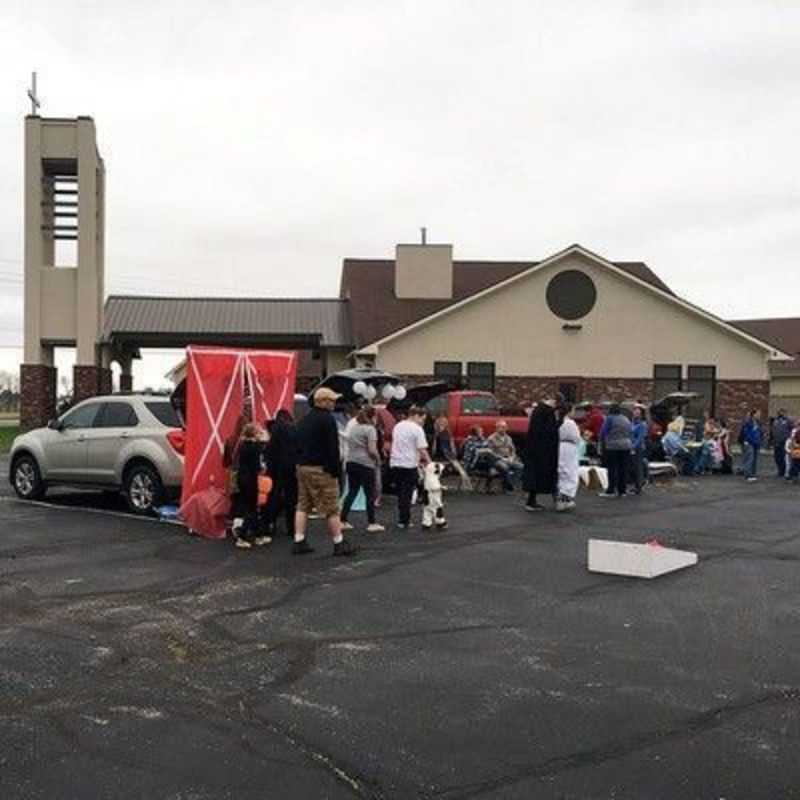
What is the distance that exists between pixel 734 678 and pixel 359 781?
9.30 ft

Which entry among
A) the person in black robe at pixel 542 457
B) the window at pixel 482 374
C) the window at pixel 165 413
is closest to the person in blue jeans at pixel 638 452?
the person in black robe at pixel 542 457

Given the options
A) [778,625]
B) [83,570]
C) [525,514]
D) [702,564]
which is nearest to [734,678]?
[778,625]

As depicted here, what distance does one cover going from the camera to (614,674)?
20.7 ft

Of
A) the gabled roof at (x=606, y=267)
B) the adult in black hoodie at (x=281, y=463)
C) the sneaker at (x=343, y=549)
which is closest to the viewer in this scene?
the sneaker at (x=343, y=549)

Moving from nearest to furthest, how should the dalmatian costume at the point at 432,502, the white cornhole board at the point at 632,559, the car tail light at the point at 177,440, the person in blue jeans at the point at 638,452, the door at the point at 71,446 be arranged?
the white cornhole board at the point at 632,559, the dalmatian costume at the point at 432,502, the car tail light at the point at 177,440, the door at the point at 71,446, the person in blue jeans at the point at 638,452

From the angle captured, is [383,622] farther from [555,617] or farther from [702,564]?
[702,564]

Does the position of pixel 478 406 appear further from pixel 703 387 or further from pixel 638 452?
pixel 703 387

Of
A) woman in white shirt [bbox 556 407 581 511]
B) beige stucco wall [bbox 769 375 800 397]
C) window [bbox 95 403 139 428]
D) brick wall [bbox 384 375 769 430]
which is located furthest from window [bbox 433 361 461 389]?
beige stucco wall [bbox 769 375 800 397]

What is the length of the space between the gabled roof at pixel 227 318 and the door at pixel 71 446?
17.4m

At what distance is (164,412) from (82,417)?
1.58 m

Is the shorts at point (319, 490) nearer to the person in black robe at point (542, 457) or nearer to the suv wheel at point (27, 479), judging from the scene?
the person in black robe at point (542, 457)

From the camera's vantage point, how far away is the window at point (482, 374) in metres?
33.6

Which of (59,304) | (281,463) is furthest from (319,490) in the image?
(59,304)

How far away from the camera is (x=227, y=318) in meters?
34.3
